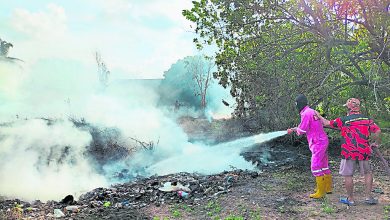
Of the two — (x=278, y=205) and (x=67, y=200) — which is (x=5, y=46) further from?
(x=278, y=205)

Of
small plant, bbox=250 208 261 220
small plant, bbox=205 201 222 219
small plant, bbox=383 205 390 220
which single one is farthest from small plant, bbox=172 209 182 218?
small plant, bbox=383 205 390 220

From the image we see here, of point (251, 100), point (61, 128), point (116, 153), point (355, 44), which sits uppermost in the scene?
point (355, 44)

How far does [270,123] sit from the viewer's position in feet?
44.3

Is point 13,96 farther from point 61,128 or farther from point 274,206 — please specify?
point 274,206

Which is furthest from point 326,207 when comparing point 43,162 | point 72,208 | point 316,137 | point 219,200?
point 43,162

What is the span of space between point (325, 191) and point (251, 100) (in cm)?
682

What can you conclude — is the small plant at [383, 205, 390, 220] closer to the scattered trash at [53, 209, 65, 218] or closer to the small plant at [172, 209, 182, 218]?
the small plant at [172, 209, 182, 218]

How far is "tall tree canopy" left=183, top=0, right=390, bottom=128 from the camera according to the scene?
6934 millimetres

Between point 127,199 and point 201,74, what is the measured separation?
2039cm

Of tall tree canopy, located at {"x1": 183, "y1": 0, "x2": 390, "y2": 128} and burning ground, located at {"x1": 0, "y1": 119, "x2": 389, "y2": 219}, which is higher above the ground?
tall tree canopy, located at {"x1": 183, "y1": 0, "x2": 390, "y2": 128}

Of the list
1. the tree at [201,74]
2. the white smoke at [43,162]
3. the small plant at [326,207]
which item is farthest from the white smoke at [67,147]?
the tree at [201,74]

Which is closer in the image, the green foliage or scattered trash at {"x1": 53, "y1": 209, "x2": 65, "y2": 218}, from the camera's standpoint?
the green foliage

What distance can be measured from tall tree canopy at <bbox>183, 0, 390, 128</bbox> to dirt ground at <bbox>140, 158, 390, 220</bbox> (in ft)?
5.55

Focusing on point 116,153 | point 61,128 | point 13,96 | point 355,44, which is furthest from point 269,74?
point 13,96
